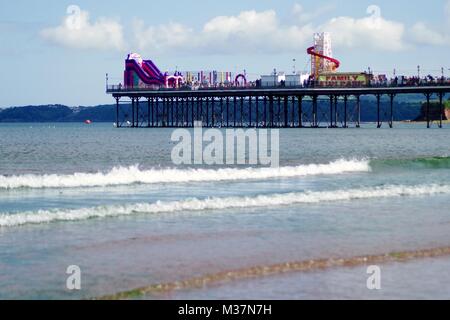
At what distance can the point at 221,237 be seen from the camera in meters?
14.9

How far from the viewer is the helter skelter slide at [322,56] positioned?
104 m

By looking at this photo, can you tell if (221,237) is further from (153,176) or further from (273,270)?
(153,176)

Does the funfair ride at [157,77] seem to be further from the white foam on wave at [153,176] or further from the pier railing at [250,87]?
the white foam on wave at [153,176]

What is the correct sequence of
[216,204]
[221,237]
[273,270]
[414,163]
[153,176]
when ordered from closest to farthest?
[273,270] → [221,237] → [216,204] → [153,176] → [414,163]

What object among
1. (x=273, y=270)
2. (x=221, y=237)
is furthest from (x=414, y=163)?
(x=273, y=270)

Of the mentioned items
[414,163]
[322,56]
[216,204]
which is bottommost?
[414,163]

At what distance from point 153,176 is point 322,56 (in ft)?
249

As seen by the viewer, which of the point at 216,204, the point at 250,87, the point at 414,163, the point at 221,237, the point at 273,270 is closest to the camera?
the point at 273,270

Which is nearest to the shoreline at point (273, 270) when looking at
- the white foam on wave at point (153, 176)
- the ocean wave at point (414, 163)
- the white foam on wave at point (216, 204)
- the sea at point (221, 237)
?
the sea at point (221, 237)

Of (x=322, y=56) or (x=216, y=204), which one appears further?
(x=322, y=56)

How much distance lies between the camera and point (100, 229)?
15.9 m

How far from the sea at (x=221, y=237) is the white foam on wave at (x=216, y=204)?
4 cm
